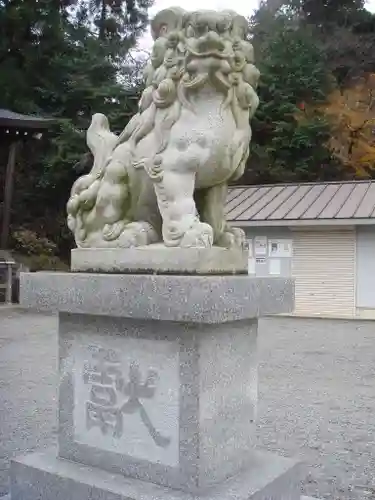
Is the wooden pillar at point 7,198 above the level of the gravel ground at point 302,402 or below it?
above

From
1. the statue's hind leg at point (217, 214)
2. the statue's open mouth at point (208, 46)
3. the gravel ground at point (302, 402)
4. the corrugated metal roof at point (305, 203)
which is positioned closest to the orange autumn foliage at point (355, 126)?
the corrugated metal roof at point (305, 203)

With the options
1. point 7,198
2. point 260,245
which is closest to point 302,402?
point 260,245

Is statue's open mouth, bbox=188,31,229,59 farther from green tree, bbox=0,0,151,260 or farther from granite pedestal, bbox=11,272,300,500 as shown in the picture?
green tree, bbox=0,0,151,260

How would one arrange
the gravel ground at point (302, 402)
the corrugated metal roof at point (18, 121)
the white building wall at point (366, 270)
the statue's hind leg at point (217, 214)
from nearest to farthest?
1. the statue's hind leg at point (217, 214)
2. the gravel ground at point (302, 402)
3. the white building wall at point (366, 270)
4. the corrugated metal roof at point (18, 121)

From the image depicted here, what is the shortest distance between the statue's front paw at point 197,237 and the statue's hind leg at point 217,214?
25cm

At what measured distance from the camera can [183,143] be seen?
2.32 m

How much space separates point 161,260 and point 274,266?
1107 centimetres

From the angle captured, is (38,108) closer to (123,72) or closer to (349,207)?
(123,72)

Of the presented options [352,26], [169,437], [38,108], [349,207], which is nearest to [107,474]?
[169,437]


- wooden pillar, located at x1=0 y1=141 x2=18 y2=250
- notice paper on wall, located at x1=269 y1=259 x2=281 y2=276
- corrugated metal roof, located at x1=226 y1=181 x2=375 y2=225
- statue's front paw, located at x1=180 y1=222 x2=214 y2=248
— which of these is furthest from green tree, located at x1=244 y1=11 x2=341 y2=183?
statue's front paw, located at x1=180 y1=222 x2=214 y2=248

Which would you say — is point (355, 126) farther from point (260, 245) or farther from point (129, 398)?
point (129, 398)

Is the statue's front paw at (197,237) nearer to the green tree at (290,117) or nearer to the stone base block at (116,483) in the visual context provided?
the stone base block at (116,483)

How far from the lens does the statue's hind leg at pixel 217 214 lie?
251 cm

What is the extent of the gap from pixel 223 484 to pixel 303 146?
49.0 feet
